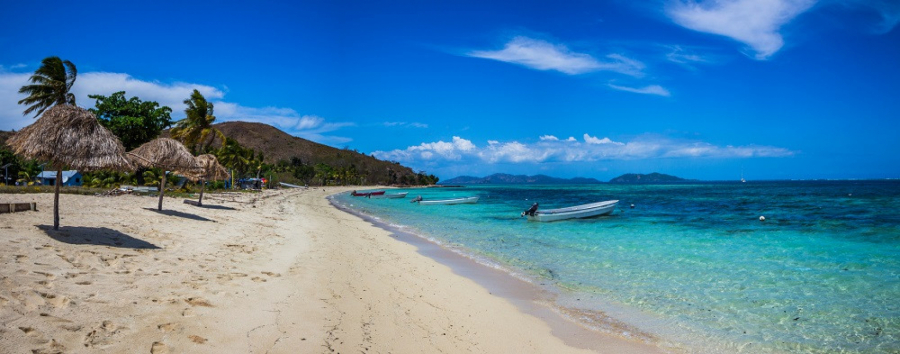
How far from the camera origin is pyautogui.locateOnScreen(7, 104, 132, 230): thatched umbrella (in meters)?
7.72

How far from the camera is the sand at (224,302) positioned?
402cm

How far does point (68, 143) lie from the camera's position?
26.5ft

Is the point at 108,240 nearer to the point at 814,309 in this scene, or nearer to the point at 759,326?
the point at 759,326

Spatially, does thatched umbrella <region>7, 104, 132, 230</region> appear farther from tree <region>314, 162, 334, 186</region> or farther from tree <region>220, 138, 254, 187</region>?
tree <region>314, 162, 334, 186</region>

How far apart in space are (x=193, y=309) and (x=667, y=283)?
801 centimetres

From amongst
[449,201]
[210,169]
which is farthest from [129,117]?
[449,201]

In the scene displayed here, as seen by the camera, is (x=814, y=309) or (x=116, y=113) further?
(x=116, y=113)

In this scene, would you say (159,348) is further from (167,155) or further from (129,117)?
(129,117)

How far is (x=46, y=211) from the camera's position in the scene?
1022cm

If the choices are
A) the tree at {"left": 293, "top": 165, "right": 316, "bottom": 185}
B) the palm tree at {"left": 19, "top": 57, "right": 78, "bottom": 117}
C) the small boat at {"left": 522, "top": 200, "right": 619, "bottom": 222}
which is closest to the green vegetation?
the palm tree at {"left": 19, "top": 57, "right": 78, "bottom": 117}

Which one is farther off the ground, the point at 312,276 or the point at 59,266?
the point at 59,266

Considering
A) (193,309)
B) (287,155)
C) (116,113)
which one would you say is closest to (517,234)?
(193,309)

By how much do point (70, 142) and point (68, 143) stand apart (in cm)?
4

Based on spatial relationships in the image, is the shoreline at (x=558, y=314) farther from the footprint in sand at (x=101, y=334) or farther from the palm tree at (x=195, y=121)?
the palm tree at (x=195, y=121)
